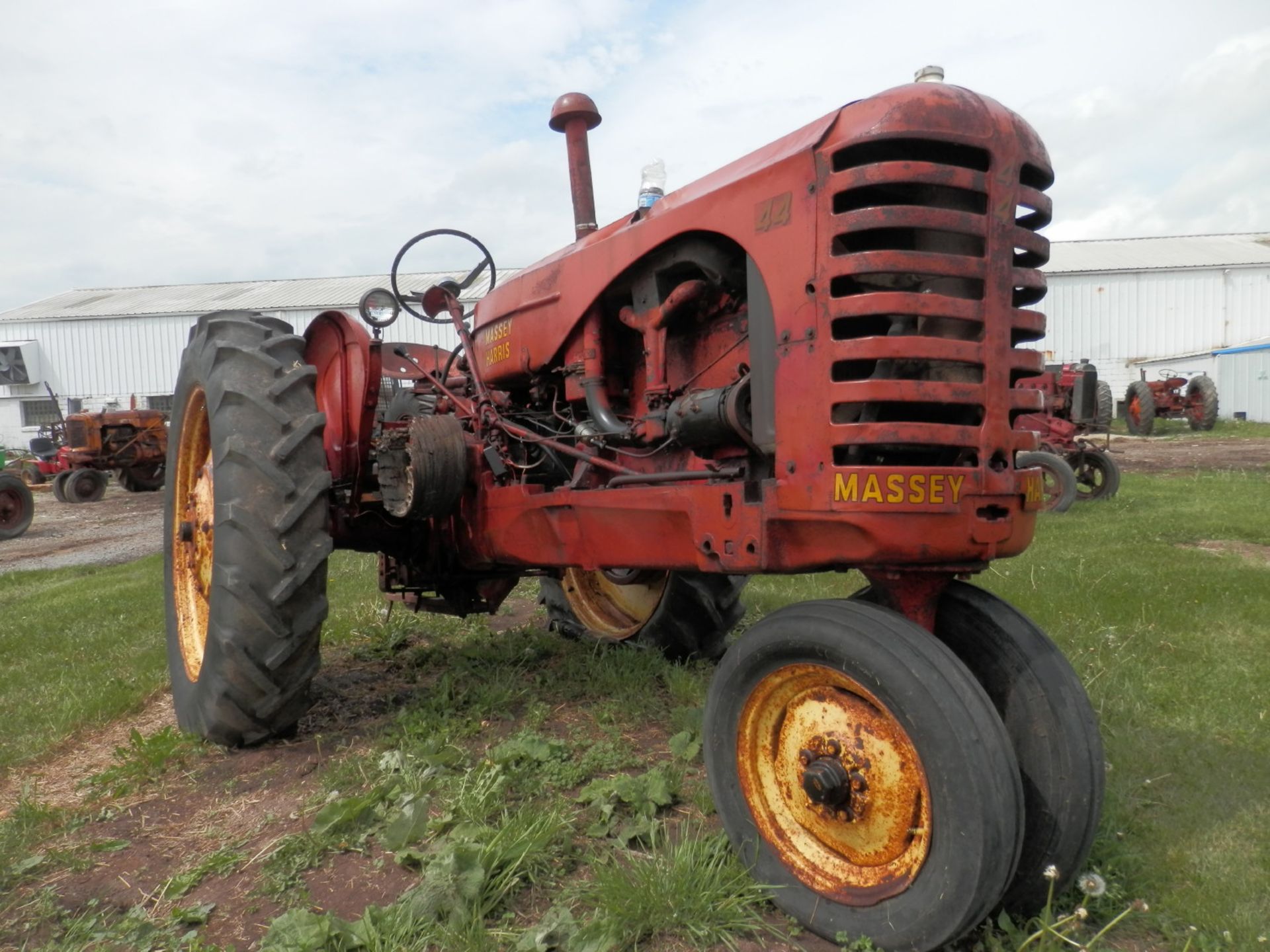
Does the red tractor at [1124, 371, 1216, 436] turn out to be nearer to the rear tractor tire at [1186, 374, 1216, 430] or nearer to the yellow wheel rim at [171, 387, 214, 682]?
A: the rear tractor tire at [1186, 374, 1216, 430]

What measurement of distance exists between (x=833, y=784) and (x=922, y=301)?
1113 millimetres

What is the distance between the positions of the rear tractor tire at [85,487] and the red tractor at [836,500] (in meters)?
16.1

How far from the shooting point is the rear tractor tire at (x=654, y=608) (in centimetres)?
420

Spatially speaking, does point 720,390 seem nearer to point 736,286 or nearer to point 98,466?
point 736,286

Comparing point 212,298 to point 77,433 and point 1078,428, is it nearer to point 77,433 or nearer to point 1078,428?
point 77,433

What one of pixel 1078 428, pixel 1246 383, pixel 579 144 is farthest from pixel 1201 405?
pixel 579 144

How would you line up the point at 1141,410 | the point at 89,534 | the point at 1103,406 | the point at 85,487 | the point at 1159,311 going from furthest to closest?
the point at 1159,311 → the point at 1141,410 → the point at 85,487 → the point at 1103,406 → the point at 89,534

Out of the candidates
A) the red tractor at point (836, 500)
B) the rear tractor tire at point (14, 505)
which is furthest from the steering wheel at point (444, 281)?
the rear tractor tire at point (14, 505)

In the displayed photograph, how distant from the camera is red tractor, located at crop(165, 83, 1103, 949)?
Answer: 2.12m

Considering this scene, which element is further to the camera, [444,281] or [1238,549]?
[1238,549]

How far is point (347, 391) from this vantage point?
402 centimetres

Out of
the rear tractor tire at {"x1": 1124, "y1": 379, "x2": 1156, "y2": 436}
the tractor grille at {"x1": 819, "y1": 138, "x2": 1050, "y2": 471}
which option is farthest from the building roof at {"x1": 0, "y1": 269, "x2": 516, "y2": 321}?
the tractor grille at {"x1": 819, "y1": 138, "x2": 1050, "y2": 471}

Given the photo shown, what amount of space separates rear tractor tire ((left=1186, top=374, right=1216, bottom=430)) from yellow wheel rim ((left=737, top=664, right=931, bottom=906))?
21503mm

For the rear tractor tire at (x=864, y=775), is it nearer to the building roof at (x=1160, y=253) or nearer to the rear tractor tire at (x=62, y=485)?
Answer: the rear tractor tire at (x=62, y=485)
